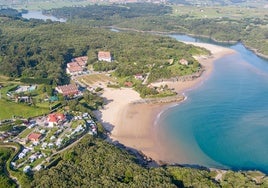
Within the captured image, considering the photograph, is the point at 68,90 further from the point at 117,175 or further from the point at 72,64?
the point at 117,175

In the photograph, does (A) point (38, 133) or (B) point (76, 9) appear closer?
(A) point (38, 133)

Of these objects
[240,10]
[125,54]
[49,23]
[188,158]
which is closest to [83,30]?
[49,23]

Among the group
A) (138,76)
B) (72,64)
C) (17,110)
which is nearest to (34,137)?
(17,110)

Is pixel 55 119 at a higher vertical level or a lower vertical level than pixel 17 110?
higher

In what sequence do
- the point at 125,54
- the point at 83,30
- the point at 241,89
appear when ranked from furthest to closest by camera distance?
the point at 83,30 < the point at 125,54 < the point at 241,89

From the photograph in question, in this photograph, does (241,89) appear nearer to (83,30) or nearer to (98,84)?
(98,84)

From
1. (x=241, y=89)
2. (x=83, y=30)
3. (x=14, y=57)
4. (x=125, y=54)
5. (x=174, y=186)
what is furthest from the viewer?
(x=83, y=30)

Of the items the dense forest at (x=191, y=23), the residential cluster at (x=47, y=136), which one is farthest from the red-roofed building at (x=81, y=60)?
the dense forest at (x=191, y=23)
